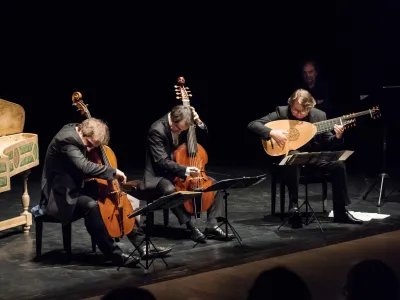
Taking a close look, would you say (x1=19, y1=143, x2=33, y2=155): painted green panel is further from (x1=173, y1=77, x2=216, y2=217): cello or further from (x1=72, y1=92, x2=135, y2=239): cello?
(x1=173, y1=77, x2=216, y2=217): cello

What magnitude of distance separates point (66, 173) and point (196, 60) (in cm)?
565

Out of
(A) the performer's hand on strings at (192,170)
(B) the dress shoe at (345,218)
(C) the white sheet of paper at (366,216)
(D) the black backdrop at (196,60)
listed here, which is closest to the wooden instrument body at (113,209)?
(A) the performer's hand on strings at (192,170)

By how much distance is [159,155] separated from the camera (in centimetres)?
606

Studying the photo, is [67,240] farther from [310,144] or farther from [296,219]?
[310,144]

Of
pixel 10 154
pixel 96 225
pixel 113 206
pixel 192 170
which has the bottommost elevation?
pixel 96 225

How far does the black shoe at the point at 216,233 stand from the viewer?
6.12m

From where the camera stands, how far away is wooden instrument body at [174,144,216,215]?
5984 millimetres

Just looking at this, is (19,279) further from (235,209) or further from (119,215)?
(235,209)

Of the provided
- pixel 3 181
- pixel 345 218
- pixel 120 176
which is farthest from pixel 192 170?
pixel 345 218

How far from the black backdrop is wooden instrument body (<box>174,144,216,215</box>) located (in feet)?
11.8

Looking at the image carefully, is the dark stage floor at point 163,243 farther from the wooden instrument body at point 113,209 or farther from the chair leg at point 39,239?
the wooden instrument body at point 113,209

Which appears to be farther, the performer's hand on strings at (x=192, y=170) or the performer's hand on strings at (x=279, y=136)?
the performer's hand on strings at (x=279, y=136)

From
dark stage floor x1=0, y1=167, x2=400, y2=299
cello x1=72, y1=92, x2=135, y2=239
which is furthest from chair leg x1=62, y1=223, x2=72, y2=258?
cello x1=72, y1=92, x2=135, y2=239

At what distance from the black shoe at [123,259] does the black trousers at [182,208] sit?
30.9 inches
